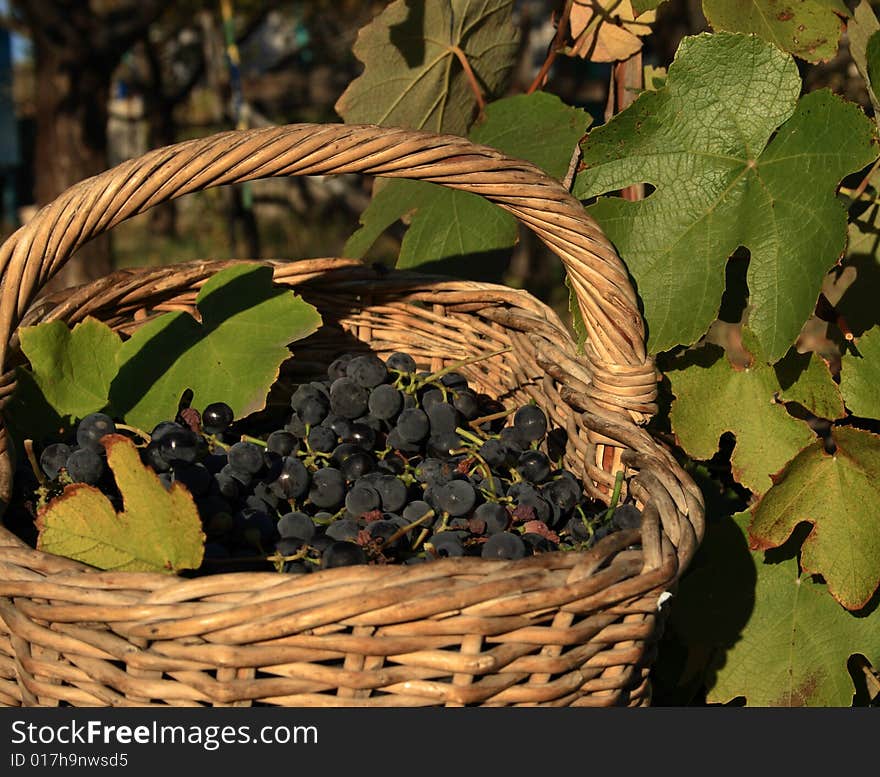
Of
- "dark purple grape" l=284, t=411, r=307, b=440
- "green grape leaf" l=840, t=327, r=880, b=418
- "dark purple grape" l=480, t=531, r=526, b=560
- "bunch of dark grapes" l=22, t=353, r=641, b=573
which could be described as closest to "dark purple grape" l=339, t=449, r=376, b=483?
"bunch of dark grapes" l=22, t=353, r=641, b=573

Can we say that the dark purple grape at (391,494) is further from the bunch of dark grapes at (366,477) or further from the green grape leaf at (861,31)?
the green grape leaf at (861,31)

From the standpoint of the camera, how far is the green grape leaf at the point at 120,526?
0.83 m

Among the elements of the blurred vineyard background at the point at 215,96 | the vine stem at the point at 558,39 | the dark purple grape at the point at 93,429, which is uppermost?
the vine stem at the point at 558,39

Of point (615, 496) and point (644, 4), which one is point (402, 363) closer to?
point (615, 496)

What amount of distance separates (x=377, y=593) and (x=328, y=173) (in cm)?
43

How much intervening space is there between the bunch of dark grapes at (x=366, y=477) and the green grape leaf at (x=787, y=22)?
1.75 ft

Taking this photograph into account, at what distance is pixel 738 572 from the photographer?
1.21 m

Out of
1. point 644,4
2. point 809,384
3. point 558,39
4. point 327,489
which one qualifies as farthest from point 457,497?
point 558,39

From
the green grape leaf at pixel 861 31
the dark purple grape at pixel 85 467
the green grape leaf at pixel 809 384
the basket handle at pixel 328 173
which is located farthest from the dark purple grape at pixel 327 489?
the green grape leaf at pixel 861 31

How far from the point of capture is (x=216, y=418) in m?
1.14

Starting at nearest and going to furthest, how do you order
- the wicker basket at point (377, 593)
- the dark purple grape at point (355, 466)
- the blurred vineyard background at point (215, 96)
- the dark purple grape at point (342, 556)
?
1. the wicker basket at point (377, 593)
2. the dark purple grape at point (342, 556)
3. the dark purple grape at point (355, 466)
4. the blurred vineyard background at point (215, 96)

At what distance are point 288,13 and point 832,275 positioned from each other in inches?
289

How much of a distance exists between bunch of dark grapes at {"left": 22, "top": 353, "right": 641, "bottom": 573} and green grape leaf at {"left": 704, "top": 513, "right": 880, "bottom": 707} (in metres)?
0.25
